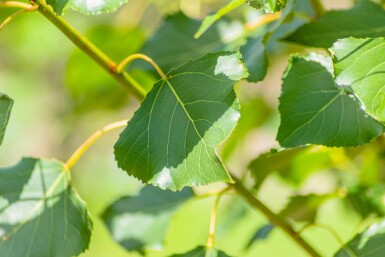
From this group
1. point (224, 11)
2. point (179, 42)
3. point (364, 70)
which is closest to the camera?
point (364, 70)

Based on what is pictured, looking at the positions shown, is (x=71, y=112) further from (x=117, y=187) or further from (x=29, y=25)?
(x=117, y=187)

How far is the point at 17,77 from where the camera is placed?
6.94 feet

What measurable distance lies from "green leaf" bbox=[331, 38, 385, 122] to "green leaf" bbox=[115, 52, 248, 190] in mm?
94

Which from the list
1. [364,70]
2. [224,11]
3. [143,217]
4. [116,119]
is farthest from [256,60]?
[116,119]

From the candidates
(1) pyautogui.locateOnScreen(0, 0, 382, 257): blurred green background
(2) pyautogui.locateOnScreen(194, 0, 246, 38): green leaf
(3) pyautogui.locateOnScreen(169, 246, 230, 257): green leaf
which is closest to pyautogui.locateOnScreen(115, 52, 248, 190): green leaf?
(2) pyautogui.locateOnScreen(194, 0, 246, 38): green leaf

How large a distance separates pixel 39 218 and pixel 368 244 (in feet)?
1.19

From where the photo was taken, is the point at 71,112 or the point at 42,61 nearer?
the point at 71,112

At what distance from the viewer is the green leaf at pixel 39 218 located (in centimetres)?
84

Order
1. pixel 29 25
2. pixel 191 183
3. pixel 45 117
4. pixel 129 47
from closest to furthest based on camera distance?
1. pixel 191 183
2. pixel 129 47
3. pixel 29 25
4. pixel 45 117

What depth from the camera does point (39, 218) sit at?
853 millimetres

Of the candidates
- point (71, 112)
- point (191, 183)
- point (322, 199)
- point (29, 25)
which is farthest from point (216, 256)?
point (29, 25)

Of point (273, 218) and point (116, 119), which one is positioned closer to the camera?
point (273, 218)

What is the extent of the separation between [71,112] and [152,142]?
0.72 metres

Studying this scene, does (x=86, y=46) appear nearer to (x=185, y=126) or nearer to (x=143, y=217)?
(x=185, y=126)
